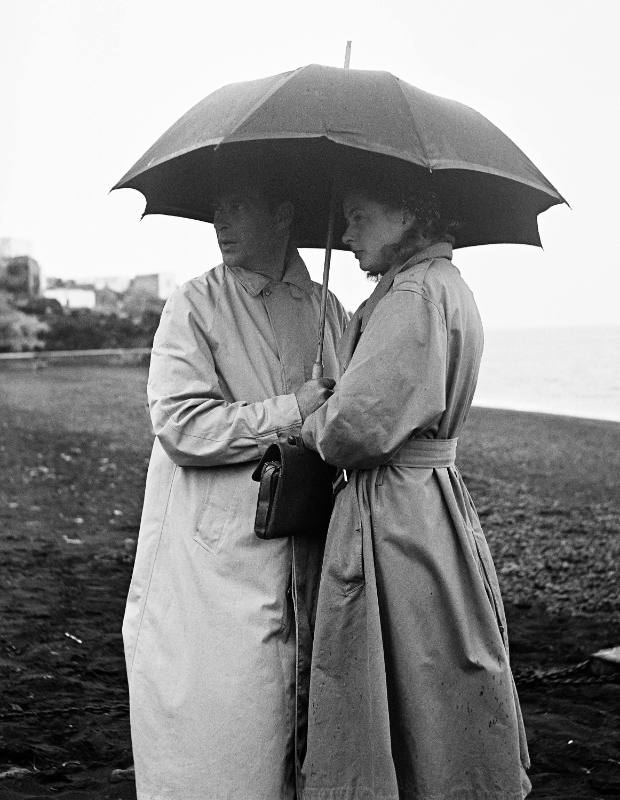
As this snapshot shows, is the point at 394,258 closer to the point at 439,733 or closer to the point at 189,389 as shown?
the point at 189,389

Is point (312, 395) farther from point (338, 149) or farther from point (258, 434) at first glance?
point (338, 149)

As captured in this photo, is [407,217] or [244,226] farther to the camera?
[244,226]

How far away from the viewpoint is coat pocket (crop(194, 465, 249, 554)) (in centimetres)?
223

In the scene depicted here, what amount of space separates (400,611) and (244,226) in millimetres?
974

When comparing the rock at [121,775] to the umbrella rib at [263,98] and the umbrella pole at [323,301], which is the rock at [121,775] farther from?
the umbrella rib at [263,98]

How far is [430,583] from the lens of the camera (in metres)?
2.09

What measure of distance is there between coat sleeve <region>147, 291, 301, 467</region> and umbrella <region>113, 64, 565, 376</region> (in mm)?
422

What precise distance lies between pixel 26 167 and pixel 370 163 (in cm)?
477

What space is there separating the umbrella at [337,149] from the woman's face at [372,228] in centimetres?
10

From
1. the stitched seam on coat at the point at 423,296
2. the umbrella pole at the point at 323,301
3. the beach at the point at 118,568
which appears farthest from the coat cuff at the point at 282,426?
the beach at the point at 118,568

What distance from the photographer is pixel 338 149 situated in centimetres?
239

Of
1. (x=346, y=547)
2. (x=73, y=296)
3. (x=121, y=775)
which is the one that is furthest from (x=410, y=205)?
(x=73, y=296)

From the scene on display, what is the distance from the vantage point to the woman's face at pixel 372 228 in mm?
2217

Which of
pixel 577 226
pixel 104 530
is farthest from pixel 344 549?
pixel 577 226
